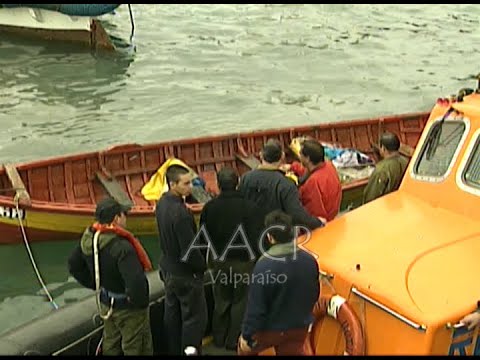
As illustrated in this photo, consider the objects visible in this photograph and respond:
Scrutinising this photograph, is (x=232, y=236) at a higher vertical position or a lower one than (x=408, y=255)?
lower

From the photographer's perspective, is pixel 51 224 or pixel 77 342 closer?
pixel 77 342

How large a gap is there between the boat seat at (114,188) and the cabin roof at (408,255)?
5.72m

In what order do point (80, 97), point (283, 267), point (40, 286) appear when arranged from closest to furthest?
1. point (283, 267)
2. point (40, 286)
3. point (80, 97)

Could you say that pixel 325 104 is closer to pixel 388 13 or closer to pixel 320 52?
pixel 320 52

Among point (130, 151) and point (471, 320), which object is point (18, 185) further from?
point (471, 320)

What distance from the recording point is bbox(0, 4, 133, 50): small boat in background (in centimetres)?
2409

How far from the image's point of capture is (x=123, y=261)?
6113 mm

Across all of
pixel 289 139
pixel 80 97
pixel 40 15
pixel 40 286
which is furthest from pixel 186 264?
pixel 40 15

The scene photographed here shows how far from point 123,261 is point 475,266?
2983 mm

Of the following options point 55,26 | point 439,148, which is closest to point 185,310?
point 439,148

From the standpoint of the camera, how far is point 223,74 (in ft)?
77.4

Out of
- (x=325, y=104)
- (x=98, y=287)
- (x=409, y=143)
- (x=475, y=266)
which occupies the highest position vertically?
(x=475, y=266)

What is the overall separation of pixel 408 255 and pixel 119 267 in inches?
98.2

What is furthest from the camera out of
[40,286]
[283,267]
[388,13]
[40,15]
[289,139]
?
[388,13]
